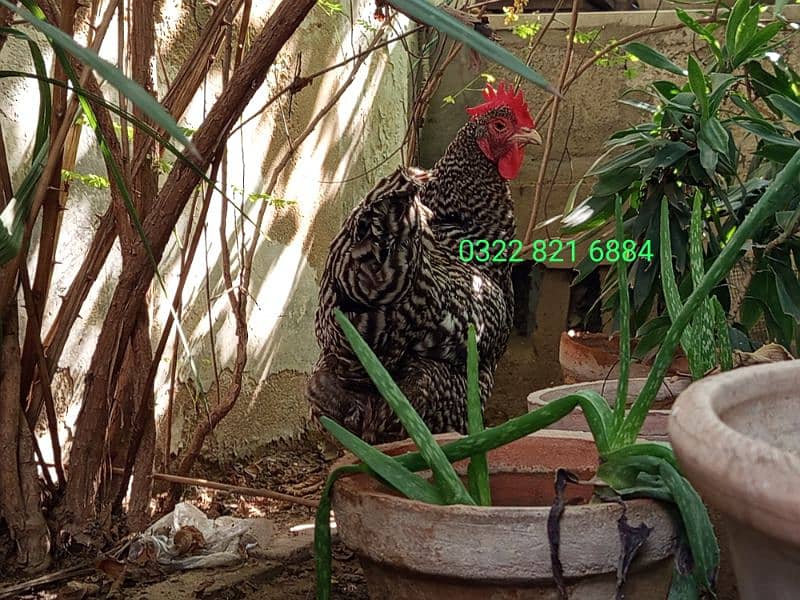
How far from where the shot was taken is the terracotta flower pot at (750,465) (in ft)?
1.50

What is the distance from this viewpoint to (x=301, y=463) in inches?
116

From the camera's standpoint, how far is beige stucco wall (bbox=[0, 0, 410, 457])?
2.00 metres

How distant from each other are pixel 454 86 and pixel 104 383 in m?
2.69

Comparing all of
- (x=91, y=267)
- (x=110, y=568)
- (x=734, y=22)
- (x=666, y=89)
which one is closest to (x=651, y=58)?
(x=666, y=89)

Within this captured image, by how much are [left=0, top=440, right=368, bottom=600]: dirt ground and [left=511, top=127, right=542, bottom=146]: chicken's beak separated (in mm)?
1237

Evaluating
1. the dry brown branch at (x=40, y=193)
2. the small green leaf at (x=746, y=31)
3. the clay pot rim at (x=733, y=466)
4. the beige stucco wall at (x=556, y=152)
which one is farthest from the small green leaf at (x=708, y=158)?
the beige stucco wall at (x=556, y=152)

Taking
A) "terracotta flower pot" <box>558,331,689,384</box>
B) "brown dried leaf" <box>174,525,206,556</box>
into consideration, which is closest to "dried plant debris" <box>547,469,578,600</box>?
"brown dried leaf" <box>174,525,206,556</box>

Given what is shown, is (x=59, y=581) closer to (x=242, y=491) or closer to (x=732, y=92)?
(x=242, y=491)

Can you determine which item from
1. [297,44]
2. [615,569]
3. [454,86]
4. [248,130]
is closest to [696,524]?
[615,569]

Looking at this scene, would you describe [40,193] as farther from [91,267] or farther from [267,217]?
[267,217]

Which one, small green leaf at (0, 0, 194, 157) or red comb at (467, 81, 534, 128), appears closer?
small green leaf at (0, 0, 194, 157)

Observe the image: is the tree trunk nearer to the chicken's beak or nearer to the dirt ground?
the dirt ground

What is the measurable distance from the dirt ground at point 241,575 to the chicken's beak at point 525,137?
1237 mm

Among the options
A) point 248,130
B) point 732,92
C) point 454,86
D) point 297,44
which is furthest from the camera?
point 454,86
